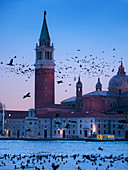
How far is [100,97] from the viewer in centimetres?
10888

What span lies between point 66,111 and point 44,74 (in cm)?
794

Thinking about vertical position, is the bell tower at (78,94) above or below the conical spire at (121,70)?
below

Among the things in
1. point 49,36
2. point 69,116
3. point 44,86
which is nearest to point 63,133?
point 69,116

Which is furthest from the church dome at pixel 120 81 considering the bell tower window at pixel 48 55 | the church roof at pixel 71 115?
the bell tower window at pixel 48 55

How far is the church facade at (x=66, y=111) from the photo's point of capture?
101m

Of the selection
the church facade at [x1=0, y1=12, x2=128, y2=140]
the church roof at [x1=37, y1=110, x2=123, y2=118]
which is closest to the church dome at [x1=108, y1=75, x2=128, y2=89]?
the church facade at [x1=0, y1=12, x2=128, y2=140]

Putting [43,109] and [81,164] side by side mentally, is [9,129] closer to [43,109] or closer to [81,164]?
[43,109]

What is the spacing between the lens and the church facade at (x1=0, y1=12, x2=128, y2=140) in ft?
330

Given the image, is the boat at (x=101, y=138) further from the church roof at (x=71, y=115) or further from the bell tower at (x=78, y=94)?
the bell tower at (x=78, y=94)

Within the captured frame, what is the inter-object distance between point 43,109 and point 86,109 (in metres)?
8.36

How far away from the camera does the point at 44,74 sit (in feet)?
373

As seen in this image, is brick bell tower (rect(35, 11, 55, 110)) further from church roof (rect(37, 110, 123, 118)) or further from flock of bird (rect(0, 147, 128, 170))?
flock of bird (rect(0, 147, 128, 170))

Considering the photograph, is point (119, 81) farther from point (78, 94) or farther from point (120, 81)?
point (78, 94)

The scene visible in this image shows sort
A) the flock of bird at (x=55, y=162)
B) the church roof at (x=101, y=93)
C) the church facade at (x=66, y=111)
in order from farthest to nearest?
the church roof at (x=101, y=93) → the church facade at (x=66, y=111) → the flock of bird at (x=55, y=162)
